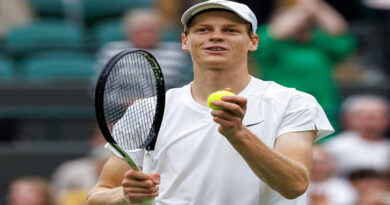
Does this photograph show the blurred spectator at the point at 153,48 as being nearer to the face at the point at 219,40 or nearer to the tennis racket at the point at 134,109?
the tennis racket at the point at 134,109

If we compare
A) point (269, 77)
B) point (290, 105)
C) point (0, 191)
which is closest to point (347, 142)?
point (269, 77)

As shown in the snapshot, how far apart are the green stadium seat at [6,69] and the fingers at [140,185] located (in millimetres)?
5692

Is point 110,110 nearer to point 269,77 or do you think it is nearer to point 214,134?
point 214,134

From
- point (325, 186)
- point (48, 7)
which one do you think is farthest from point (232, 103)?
point (48, 7)

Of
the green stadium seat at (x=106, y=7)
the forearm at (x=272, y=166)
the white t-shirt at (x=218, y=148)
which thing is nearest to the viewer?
the forearm at (x=272, y=166)

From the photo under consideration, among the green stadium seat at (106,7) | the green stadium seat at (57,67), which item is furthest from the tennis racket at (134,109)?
the green stadium seat at (106,7)

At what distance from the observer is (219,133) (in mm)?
3750

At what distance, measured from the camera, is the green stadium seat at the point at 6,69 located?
29.8 ft

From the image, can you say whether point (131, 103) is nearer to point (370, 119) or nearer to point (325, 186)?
point (325, 186)

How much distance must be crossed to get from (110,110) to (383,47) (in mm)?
6714

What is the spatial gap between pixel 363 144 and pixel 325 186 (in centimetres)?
66

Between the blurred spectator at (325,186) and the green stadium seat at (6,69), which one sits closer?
the blurred spectator at (325,186)

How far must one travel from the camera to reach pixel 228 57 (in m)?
3.69

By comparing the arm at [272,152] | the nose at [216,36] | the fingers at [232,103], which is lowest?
the arm at [272,152]
